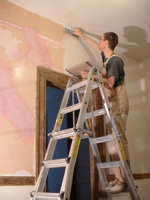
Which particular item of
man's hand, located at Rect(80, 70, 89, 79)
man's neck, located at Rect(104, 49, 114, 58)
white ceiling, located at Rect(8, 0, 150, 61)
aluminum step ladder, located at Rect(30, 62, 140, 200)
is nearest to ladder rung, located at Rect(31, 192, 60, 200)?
aluminum step ladder, located at Rect(30, 62, 140, 200)

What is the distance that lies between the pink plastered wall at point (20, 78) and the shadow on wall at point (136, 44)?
1128 millimetres

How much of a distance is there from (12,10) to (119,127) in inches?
67.1

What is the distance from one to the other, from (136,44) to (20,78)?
1.97 m

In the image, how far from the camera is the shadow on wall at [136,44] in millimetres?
3332

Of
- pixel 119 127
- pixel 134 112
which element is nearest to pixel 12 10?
pixel 119 127

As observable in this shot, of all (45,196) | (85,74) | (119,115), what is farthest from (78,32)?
(45,196)

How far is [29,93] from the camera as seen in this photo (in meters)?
2.60

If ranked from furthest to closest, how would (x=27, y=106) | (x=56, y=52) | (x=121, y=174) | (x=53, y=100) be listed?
1. (x=53, y=100)
2. (x=56, y=52)
3. (x=27, y=106)
4. (x=121, y=174)

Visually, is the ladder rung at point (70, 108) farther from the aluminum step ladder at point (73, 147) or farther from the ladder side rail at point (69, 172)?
the ladder side rail at point (69, 172)

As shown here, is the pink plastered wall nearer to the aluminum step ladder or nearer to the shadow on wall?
the aluminum step ladder

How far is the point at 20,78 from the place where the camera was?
2.56m

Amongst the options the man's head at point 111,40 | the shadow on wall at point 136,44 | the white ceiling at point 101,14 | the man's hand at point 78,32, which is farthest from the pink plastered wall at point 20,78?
the shadow on wall at point 136,44

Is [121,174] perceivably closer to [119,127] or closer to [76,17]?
[119,127]

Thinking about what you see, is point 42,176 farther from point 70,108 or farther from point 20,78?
point 20,78
